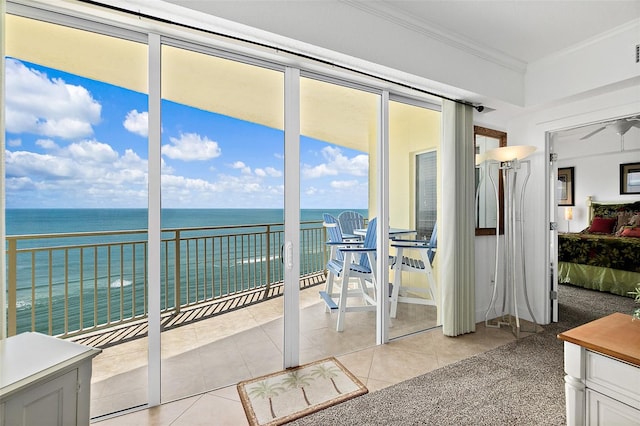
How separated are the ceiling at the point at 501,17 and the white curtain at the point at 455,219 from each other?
2.08 feet

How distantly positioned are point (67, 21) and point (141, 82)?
1.46ft

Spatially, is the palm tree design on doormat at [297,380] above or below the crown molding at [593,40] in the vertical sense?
below

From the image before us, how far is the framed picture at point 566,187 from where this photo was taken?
21.6 feet

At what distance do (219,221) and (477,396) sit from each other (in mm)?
2101

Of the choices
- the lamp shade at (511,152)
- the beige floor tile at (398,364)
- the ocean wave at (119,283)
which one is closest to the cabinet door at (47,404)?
the ocean wave at (119,283)

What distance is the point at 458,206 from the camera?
9.96 ft

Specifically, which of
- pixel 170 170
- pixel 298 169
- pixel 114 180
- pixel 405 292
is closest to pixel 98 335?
pixel 114 180

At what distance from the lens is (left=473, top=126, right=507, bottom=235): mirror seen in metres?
3.50

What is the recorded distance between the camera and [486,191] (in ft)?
11.7

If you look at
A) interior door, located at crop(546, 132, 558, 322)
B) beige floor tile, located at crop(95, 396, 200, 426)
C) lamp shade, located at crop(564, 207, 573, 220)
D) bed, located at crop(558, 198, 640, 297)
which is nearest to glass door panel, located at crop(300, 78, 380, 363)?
beige floor tile, located at crop(95, 396, 200, 426)

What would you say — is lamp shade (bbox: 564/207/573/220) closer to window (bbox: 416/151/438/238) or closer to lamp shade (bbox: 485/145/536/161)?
lamp shade (bbox: 485/145/536/161)

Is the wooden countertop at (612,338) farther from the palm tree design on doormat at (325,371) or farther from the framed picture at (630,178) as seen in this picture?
the framed picture at (630,178)

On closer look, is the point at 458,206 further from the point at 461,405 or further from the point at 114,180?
the point at 114,180

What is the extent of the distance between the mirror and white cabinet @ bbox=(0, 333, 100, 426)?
3.57 metres
